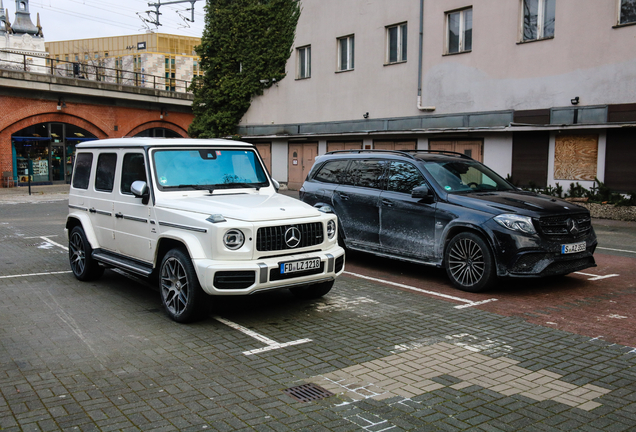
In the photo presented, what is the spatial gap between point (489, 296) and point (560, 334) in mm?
1716

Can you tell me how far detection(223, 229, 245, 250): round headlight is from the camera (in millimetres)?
6004

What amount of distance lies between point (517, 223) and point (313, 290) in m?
2.76

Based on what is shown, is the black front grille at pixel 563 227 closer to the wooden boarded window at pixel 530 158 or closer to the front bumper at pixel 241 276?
the front bumper at pixel 241 276

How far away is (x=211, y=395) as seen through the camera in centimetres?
447

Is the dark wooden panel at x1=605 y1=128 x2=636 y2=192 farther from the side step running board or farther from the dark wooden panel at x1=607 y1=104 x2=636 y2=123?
the side step running board

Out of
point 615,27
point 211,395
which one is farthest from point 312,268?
point 615,27

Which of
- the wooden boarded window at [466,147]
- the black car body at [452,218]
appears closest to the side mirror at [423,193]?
the black car body at [452,218]

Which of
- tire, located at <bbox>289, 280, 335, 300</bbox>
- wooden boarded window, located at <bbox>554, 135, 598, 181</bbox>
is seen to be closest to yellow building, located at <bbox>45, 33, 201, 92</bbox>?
wooden boarded window, located at <bbox>554, 135, 598, 181</bbox>

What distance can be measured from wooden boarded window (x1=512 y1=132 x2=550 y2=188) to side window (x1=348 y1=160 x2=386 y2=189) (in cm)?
1092

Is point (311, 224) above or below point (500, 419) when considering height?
above

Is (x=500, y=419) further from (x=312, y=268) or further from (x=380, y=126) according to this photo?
(x=380, y=126)

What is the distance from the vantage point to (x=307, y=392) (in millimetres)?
4551

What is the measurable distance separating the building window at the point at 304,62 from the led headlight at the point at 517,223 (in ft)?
71.1

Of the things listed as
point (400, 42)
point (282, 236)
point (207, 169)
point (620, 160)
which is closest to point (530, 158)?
point (620, 160)
